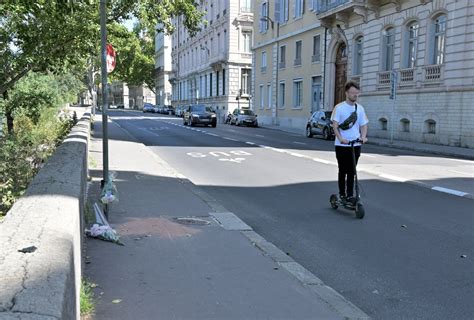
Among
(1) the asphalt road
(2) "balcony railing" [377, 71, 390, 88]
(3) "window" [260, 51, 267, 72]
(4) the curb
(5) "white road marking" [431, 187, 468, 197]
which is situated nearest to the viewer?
(4) the curb

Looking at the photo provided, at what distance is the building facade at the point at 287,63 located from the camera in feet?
121

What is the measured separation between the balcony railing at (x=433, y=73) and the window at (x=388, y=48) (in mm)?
3386

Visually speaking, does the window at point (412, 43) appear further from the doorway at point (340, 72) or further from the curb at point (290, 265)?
the curb at point (290, 265)

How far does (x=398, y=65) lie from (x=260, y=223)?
21790 mm

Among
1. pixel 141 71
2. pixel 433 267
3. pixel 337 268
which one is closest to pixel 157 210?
pixel 337 268

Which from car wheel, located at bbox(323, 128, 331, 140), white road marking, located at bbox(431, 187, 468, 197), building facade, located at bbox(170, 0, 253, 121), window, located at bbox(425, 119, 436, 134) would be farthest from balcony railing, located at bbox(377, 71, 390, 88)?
building facade, located at bbox(170, 0, 253, 121)

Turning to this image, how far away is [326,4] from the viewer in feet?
109

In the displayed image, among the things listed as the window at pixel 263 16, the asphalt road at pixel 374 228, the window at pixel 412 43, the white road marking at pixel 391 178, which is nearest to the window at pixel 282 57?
the window at pixel 263 16

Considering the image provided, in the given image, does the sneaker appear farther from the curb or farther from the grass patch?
the grass patch

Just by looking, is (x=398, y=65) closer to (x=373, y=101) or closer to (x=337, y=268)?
(x=373, y=101)

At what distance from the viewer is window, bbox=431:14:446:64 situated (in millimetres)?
23562

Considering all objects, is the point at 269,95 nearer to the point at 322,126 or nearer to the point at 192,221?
the point at 322,126

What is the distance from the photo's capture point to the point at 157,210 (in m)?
7.33

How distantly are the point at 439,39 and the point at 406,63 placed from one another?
251cm
